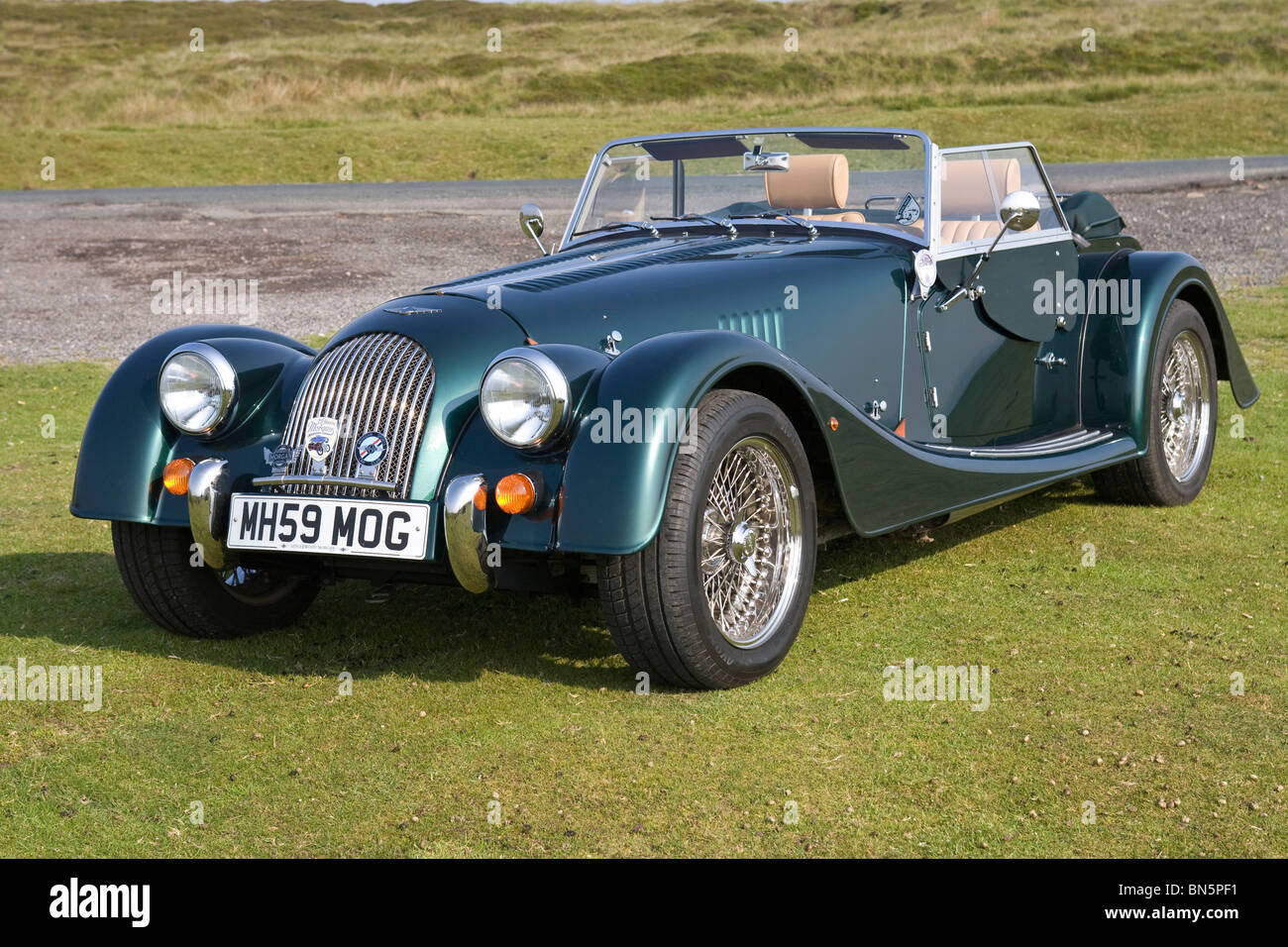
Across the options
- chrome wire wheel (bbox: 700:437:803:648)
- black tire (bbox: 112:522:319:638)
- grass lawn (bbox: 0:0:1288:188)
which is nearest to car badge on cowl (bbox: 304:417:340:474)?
black tire (bbox: 112:522:319:638)

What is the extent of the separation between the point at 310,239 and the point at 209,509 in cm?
1502

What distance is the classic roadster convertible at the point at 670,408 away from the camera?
13.7 ft

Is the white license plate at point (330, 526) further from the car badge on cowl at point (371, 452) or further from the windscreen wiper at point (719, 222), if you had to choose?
the windscreen wiper at point (719, 222)

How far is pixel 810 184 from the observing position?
6223 millimetres

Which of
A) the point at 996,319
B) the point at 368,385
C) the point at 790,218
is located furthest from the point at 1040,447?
the point at 368,385

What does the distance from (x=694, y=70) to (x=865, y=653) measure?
40746mm

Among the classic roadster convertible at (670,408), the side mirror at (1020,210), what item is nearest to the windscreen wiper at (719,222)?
the classic roadster convertible at (670,408)

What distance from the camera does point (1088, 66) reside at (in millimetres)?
40594

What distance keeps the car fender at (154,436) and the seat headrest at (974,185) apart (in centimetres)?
306

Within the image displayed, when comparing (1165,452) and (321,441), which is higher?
(321,441)

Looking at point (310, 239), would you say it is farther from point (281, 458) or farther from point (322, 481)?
point (322, 481)

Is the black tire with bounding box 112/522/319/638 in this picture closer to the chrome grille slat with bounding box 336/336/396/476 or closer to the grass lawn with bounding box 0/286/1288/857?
the grass lawn with bounding box 0/286/1288/857

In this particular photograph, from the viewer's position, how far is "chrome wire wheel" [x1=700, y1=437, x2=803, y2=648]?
14.7ft

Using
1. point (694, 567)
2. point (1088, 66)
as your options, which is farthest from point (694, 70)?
point (694, 567)
